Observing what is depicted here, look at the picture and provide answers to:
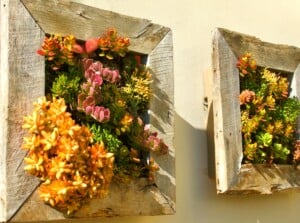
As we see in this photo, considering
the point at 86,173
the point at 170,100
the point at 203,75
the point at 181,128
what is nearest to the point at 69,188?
the point at 86,173

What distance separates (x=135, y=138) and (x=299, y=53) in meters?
0.65

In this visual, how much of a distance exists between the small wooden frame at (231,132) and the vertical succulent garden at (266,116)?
2 centimetres

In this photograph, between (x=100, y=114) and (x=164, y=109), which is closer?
(x=100, y=114)

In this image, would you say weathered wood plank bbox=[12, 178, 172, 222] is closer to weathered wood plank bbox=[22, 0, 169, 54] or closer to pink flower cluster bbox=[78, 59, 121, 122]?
pink flower cluster bbox=[78, 59, 121, 122]

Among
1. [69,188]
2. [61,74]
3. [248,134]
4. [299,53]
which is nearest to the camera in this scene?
[69,188]

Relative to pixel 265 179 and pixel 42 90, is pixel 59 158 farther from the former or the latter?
pixel 265 179

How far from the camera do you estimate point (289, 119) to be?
170 cm

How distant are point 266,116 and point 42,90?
0.62 meters

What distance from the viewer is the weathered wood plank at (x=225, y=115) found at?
1554mm

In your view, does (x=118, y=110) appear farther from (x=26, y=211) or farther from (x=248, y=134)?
(x=248, y=134)

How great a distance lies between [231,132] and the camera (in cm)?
158

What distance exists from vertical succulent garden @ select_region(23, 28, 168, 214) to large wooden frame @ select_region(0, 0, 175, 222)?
2 cm

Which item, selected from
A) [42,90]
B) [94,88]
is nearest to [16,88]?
[42,90]

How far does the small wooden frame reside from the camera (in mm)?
1557
